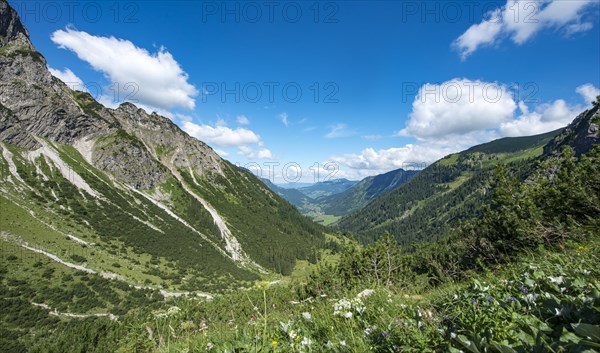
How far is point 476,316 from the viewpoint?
9.00ft

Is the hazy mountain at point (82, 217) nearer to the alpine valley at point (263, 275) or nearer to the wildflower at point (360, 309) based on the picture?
the alpine valley at point (263, 275)

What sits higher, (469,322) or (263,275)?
(469,322)

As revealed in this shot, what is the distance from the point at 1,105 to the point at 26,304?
15409 cm

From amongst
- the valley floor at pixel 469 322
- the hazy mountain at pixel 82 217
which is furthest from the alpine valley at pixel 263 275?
the hazy mountain at pixel 82 217

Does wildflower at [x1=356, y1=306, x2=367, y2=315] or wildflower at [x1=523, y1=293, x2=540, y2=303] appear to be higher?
wildflower at [x1=523, y1=293, x2=540, y2=303]

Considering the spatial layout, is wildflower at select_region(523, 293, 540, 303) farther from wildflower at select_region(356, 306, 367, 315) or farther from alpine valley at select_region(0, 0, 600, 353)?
wildflower at select_region(356, 306, 367, 315)

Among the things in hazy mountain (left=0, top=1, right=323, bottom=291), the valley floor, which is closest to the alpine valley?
the valley floor

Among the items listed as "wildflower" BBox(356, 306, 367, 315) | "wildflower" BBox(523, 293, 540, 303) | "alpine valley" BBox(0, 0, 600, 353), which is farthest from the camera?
"wildflower" BBox(356, 306, 367, 315)

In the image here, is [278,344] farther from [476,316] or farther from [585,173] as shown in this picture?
[585,173]

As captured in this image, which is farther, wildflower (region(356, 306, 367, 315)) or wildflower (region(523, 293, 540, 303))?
wildflower (region(356, 306, 367, 315))

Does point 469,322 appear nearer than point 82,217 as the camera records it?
Yes

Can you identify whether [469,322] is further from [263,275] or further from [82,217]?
[82,217]

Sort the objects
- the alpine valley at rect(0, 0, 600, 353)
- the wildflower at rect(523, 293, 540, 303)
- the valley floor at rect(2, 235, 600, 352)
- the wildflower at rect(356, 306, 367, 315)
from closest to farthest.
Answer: the valley floor at rect(2, 235, 600, 352)
the wildflower at rect(523, 293, 540, 303)
the alpine valley at rect(0, 0, 600, 353)
the wildflower at rect(356, 306, 367, 315)

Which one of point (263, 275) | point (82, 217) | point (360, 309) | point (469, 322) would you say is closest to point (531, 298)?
point (469, 322)
